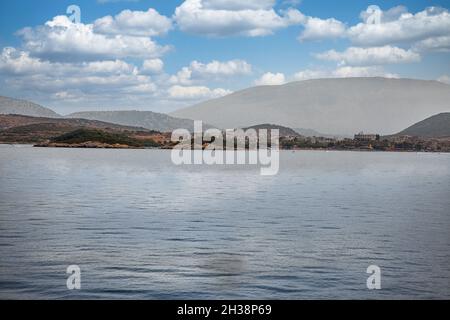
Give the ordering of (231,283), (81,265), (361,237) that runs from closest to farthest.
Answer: (231,283)
(81,265)
(361,237)

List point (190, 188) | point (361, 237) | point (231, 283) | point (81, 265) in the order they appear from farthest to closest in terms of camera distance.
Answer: point (190, 188) < point (361, 237) < point (81, 265) < point (231, 283)

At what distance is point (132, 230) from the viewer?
150 ft

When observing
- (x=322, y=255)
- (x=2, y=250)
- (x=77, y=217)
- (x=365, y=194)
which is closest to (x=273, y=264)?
(x=322, y=255)

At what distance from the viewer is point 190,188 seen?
307ft
